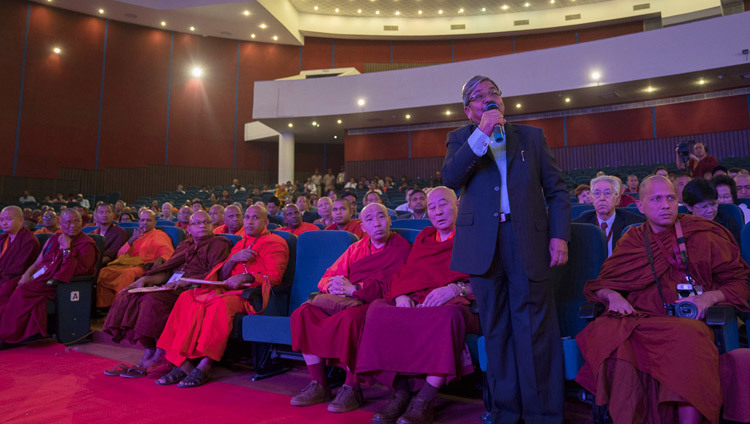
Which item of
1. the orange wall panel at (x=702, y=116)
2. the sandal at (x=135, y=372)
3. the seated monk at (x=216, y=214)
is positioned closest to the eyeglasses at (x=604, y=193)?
the sandal at (x=135, y=372)

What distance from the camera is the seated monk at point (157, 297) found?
291 centimetres

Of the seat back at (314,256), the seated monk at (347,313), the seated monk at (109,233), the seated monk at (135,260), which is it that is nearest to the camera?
the seated monk at (347,313)

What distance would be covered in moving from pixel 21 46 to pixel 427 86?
10122 mm

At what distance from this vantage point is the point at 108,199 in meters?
12.7

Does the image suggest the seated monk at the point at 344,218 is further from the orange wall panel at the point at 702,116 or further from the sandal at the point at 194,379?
the orange wall panel at the point at 702,116

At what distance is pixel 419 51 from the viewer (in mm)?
15578

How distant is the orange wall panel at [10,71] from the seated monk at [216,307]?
11676 mm

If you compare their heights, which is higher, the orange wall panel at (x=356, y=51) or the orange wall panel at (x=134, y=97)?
the orange wall panel at (x=356, y=51)

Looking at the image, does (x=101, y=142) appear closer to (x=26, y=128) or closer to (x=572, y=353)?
(x=26, y=128)

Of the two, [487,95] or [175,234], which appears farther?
[175,234]

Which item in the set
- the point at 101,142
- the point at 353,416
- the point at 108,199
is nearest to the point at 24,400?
the point at 353,416

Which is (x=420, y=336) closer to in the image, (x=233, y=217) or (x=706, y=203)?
(x=706, y=203)

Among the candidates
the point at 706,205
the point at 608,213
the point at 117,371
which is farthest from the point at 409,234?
the point at 117,371

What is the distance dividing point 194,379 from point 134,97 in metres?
13.2
